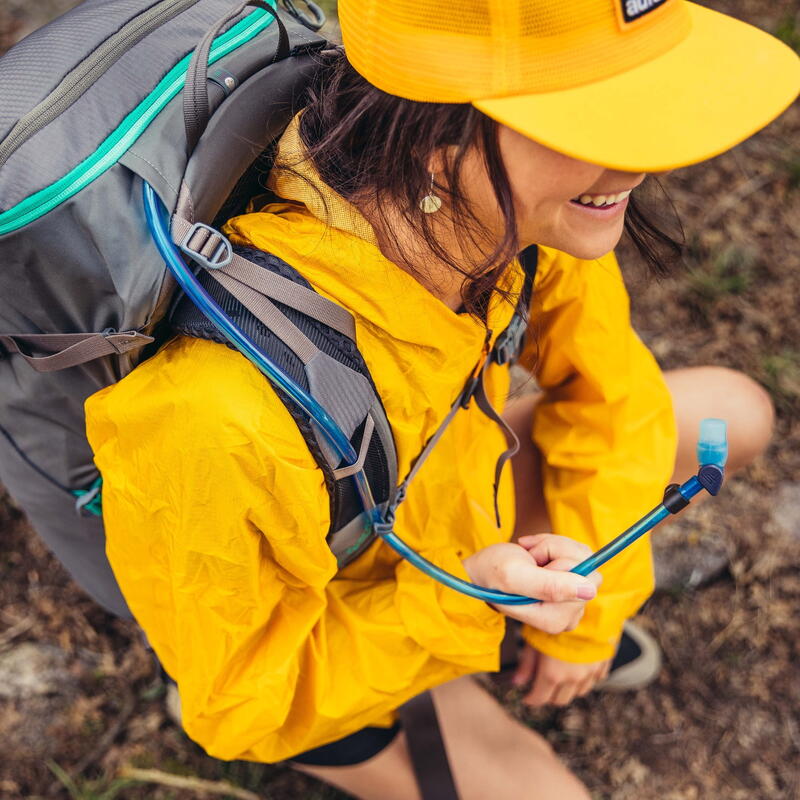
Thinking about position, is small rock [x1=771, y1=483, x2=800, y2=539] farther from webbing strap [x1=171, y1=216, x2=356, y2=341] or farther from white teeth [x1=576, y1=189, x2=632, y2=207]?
webbing strap [x1=171, y1=216, x2=356, y2=341]

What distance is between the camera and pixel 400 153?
3.76 feet

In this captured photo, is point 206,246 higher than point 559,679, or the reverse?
point 206,246

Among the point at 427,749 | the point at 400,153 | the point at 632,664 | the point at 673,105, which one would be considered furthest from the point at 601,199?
the point at 632,664

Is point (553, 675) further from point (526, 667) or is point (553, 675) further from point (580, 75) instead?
point (580, 75)

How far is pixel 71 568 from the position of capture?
5.52 ft

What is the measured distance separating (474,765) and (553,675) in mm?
240

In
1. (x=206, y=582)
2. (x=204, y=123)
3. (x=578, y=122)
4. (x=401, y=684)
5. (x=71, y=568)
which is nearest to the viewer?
(x=578, y=122)

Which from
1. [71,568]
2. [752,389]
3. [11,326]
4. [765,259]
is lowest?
[765,259]

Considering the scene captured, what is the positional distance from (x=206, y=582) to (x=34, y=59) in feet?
2.49

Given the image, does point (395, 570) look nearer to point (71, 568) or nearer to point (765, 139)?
point (71, 568)

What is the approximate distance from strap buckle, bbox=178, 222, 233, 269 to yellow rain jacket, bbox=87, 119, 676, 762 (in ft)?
0.34

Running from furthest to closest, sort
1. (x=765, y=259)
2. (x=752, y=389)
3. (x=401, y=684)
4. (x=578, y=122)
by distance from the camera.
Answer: (x=765, y=259) → (x=752, y=389) → (x=401, y=684) → (x=578, y=122)

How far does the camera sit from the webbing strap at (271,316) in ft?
3.77

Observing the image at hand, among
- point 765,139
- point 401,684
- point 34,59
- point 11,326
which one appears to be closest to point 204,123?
point 34,59
